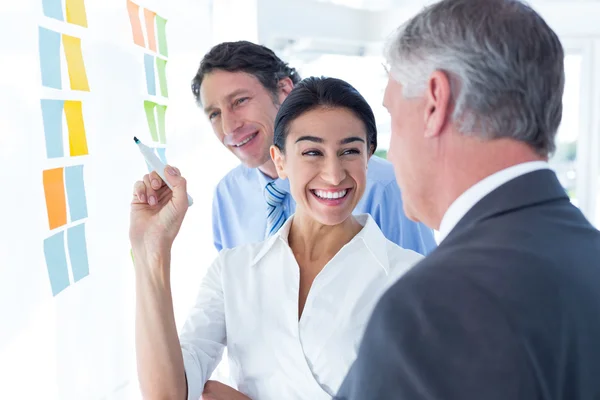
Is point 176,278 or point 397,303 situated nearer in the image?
point 397,303

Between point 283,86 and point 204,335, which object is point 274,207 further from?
point 204,335

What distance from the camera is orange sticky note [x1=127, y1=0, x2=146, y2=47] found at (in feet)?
5.49

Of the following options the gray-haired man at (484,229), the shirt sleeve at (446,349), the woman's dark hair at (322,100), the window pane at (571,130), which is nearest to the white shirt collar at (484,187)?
the gray-haired man at (484,229)

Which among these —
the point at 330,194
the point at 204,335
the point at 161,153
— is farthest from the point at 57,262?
the point at 161,153

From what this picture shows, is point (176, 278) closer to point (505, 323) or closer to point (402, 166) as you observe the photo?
point (402, 166)

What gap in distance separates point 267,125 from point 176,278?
621 millimetres

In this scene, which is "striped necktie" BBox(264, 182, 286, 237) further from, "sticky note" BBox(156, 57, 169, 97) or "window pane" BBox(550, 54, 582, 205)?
"window pane" BBox(550, 54, 582, 205)

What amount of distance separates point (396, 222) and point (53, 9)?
1.03 m

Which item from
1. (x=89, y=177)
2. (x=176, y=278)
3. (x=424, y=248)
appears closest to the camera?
(x=89, y=177)

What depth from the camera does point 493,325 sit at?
64cm

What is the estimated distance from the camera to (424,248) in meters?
1.77

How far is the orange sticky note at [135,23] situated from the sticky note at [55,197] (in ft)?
1.89

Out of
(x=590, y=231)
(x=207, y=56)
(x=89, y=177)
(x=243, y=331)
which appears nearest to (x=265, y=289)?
(x=243, y=331)

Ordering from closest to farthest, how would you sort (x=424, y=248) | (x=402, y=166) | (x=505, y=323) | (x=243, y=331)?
(x=505, y=323) → (x=402, y=166) → (x=243, y=331) → (x=424, y=248)
